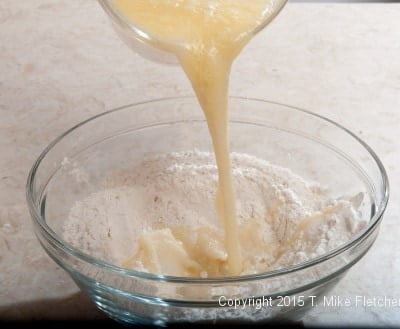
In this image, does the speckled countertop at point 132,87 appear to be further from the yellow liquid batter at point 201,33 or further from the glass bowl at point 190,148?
the yellow liquid batter at point 201,33

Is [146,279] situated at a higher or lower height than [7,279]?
higher

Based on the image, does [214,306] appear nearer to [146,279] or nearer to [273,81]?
[146,279]

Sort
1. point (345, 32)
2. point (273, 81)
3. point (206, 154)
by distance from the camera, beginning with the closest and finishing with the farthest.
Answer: point (206, 154), point (273, 81), point (345, 32)

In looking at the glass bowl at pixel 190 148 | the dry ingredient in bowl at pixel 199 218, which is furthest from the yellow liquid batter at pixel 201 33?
the glass bowl at pixel 190 148

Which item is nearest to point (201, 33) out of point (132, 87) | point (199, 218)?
point (199, 218)

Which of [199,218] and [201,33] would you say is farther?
[199,218]

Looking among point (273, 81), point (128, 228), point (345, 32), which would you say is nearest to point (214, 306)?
point (128, 228)

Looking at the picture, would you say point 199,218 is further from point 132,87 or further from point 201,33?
point 132,87
